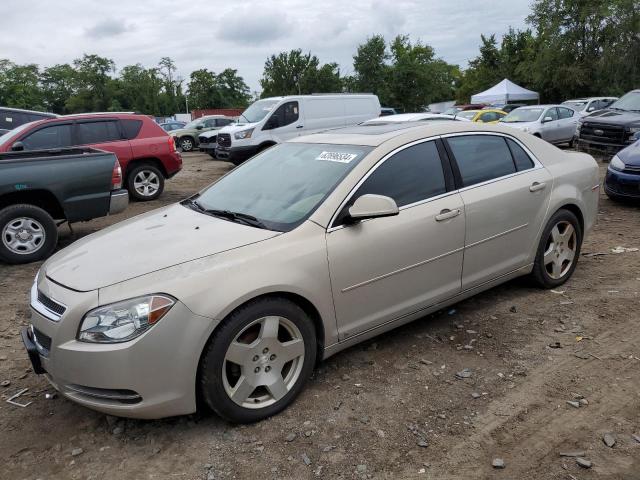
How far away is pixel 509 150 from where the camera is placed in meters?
4.37

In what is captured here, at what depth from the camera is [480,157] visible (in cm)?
414

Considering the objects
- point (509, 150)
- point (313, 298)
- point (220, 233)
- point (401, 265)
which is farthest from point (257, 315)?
point (509, 150)

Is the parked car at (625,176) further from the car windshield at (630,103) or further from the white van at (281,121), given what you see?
the white van at (281,121)

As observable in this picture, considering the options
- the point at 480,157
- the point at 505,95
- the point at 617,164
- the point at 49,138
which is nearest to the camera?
the point at 480,157

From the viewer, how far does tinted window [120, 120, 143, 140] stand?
33.3 feet

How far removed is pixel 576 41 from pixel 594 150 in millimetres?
29279

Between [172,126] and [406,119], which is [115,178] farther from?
[172,126]

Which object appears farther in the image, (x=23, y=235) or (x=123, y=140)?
(x=123, y=140)

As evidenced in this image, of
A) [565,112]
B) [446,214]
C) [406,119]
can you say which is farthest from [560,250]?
[565,112]

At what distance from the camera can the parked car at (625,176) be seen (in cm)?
773

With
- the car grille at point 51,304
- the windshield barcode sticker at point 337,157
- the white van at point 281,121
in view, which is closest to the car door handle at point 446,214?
the windshield barcode sticker at point 337,157

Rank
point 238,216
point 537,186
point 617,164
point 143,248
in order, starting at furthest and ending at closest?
1. point 617,164
2. point 537,186
3. point 238,216
4. point 143,248

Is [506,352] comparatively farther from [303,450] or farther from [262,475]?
[262,475]

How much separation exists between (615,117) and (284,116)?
26.5ft
